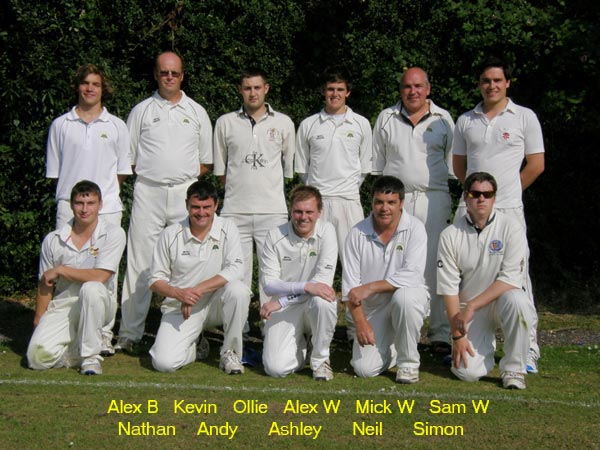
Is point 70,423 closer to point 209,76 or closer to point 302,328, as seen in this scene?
point 302,328

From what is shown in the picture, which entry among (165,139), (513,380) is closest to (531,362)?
(513,380)

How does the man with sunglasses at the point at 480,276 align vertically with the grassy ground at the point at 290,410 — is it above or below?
above

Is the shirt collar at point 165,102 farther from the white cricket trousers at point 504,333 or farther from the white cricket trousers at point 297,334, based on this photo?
the white cricket trousers at point 504,333

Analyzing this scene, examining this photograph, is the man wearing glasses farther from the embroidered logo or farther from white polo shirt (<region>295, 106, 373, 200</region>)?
white polo shirt (<region>295, 106, 373, 200</region>)

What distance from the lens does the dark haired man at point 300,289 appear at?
6.61m

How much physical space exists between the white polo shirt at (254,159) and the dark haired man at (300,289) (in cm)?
55

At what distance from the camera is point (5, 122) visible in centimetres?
954

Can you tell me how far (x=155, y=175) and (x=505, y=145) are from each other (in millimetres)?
2808

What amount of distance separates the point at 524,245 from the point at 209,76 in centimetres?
448

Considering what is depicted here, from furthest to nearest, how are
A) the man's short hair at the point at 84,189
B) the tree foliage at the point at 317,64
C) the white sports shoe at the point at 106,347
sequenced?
the tree foliage at the point at 317,64 < the white sports shoe at the point at 106,347 < the man's short hair at the point at 84,189

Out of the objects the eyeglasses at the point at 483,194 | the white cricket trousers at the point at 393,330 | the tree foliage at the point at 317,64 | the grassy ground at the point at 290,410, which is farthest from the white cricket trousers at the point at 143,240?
the eyeglasses at the point at 483,194

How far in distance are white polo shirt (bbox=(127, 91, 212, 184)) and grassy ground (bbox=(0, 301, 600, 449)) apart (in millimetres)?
1609

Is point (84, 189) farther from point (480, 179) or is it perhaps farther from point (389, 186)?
point (480, 179)

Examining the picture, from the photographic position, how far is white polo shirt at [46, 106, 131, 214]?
7316 millimetres
